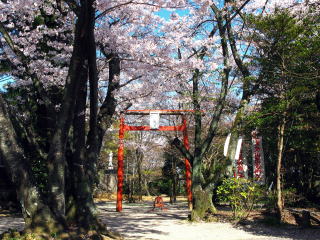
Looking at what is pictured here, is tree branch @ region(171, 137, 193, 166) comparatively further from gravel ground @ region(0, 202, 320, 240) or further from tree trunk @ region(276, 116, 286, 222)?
tree trunk @ region(276, 116, 286, 222)

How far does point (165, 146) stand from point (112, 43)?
13902mm

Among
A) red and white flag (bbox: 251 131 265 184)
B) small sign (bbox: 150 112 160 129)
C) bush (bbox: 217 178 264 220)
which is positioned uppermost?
small sign (bbox: 150 112 160 129)

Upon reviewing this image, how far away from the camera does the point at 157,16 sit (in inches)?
416

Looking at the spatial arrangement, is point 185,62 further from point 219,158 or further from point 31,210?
point 219,158

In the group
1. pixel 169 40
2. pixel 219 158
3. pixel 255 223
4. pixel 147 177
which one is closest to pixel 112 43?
pixel 169 40

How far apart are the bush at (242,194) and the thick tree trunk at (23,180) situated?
5.35 m

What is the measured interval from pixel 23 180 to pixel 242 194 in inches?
226

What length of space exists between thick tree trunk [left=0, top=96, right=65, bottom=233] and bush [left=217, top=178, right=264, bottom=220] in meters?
5.35

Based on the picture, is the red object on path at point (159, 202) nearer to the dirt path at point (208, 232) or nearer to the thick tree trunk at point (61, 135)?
the dirt path at point (208, 232)

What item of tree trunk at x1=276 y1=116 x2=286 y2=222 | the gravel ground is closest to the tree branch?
the gravel ground

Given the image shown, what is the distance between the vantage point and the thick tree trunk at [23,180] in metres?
5.51

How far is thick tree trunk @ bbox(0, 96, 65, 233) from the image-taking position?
551cm

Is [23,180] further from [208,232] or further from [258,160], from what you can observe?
[258,160]

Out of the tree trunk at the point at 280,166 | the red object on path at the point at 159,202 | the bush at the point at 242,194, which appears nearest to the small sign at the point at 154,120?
the red object on path at the point at 159,202
